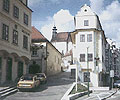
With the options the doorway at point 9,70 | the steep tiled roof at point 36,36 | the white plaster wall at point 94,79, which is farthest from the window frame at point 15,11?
the white plaster wall at point 94,79

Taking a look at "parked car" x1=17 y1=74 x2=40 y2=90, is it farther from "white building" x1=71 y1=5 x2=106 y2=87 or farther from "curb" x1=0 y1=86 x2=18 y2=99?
"white building" x1=71 y1=5 x2=106 y2=87

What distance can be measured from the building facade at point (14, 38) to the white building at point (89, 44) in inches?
362

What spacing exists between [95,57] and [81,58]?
2.25 m

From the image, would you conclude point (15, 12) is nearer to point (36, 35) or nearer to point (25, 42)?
point (25, 42)

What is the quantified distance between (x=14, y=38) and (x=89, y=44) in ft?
46.2

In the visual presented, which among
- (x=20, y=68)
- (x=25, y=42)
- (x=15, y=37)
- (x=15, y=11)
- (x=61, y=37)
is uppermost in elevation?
(x=61, y=37)

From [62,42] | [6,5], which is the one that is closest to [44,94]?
[6,5]

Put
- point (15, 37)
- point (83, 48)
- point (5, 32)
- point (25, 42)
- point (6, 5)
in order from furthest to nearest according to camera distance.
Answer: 1. point (83, 48)
2. point (25, 42)
3. point (15, 37)
4. point (6, 5)
5. point (5, 32)

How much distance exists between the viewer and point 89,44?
38.5 meters

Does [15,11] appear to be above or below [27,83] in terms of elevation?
above

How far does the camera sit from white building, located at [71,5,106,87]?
3822 centimetres

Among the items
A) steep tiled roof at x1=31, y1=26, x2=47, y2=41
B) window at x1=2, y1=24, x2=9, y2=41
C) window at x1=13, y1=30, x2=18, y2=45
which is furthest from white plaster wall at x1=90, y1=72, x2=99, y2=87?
window at x1=2, y1=24, x2=9, y2=41

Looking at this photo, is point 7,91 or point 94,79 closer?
point 7,91

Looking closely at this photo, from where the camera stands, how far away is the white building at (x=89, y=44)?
38.2 meters
